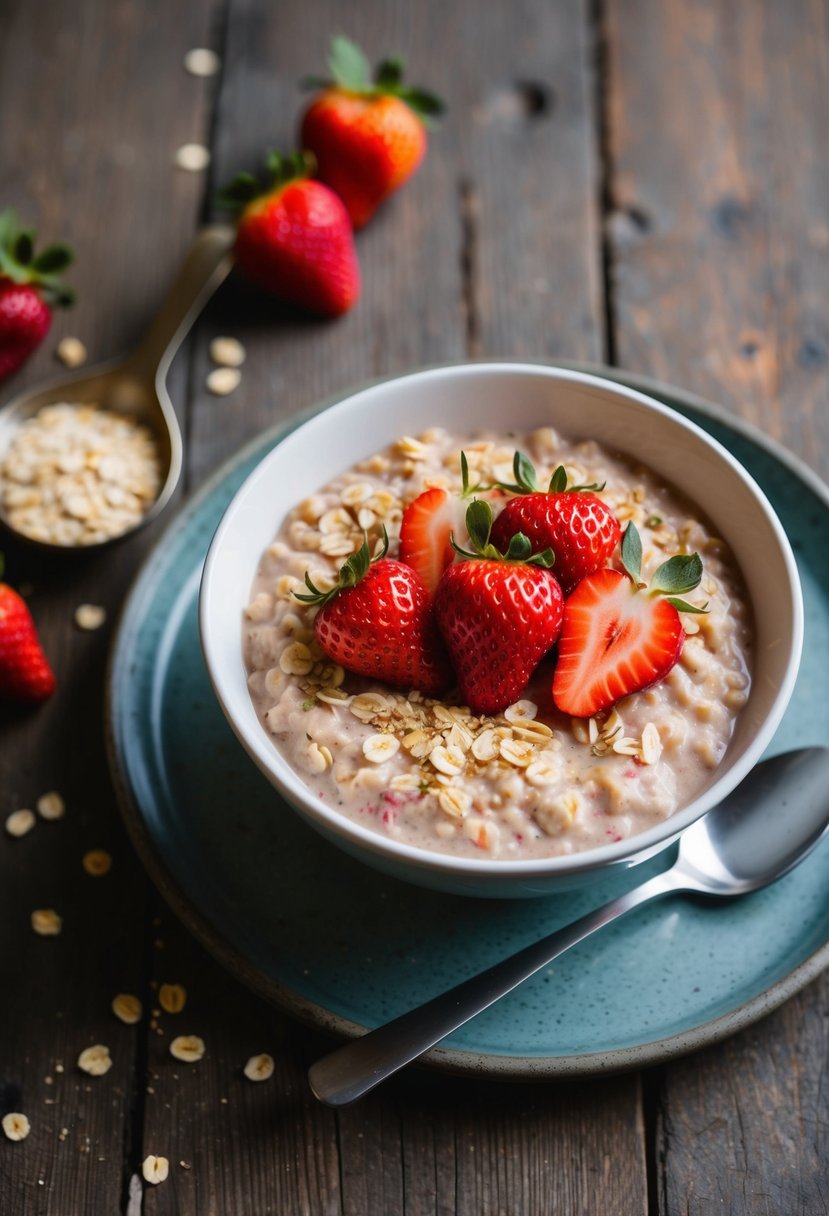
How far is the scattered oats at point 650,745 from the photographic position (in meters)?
1.66

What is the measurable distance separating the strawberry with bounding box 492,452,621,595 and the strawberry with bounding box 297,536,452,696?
18cm

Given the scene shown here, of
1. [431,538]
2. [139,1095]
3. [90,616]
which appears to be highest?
[431,538]

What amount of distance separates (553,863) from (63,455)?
1382 mm

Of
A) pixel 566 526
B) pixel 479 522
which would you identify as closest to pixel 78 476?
pixel 479 522

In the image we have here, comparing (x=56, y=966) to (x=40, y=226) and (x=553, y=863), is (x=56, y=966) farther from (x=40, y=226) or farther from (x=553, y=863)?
(x=40, y=226)

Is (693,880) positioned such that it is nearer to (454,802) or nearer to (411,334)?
(454,802)

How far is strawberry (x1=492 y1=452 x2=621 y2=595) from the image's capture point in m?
1.72

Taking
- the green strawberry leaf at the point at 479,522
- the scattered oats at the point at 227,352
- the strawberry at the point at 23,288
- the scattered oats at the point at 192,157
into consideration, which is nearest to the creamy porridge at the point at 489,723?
the green strawberry leaf at the point at 479,522

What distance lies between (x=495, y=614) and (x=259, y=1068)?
2.78 ft

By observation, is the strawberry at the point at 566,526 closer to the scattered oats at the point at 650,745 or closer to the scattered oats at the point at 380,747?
the scattered oats at the point at 650,745

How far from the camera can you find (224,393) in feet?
→ 8.30

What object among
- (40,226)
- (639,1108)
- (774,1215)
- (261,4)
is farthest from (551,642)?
(261,4)

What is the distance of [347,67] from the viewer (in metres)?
2.62

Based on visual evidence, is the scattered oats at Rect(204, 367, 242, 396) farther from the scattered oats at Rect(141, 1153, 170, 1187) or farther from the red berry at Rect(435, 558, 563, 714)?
the scattered oats at Rect(141, 1153, 170, 1187)
